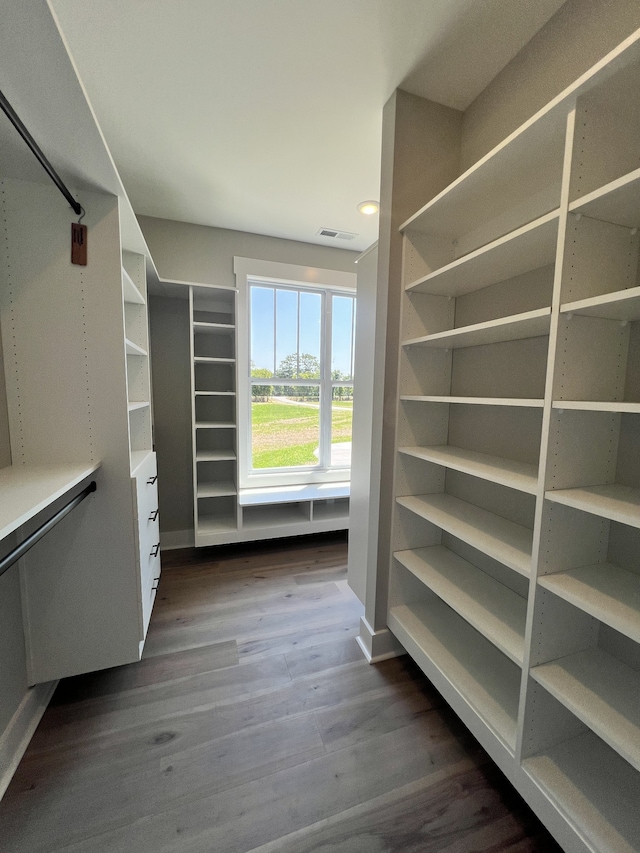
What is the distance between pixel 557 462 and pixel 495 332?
1.79 feet

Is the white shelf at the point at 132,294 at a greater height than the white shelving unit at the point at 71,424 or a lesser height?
greater

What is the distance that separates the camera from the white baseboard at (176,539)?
9.59 feet

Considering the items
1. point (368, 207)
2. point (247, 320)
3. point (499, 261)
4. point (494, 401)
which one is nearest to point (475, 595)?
point (494, 401)

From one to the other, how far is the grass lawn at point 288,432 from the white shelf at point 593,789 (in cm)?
248

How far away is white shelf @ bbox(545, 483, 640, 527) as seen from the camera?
30.7 inches

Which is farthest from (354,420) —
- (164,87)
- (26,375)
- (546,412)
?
(164,87)

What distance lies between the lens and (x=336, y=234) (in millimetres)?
2916

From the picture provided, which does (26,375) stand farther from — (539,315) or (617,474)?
(617,474)

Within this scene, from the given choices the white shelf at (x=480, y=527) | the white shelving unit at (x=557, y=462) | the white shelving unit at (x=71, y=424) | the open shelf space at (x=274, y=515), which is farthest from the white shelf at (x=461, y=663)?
the open shelf space at (x=274, y=515)

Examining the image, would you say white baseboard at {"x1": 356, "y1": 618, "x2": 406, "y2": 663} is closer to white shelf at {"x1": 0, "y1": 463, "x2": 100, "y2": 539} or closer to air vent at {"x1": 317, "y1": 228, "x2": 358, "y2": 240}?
white shelf at {"x1": 0, "y1": 463, "x2": 100, "y2": 539}

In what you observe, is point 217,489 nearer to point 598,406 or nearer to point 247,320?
point 247,320

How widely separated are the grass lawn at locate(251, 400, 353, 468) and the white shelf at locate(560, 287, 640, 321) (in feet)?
7.67

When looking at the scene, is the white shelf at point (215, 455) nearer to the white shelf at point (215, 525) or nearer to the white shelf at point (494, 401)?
the white shelf at point (215, 525)

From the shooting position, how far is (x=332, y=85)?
1.47 metres
